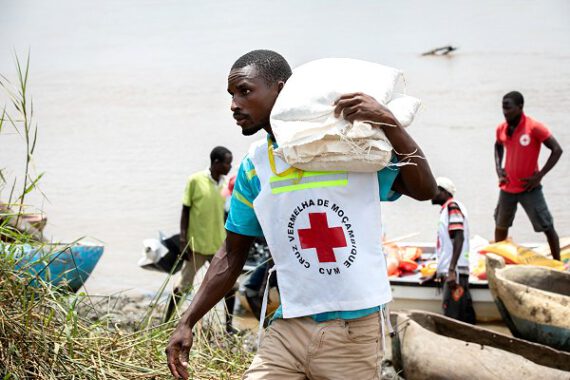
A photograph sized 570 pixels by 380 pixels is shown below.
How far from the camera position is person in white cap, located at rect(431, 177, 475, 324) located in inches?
230

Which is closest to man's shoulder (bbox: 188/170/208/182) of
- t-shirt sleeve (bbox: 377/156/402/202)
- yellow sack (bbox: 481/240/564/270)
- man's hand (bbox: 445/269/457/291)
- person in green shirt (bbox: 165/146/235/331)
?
person in green shirt (bbox: 165/146/235/331)

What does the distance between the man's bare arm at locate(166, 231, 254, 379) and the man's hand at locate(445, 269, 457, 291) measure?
144 inches

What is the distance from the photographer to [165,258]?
645 centimetres

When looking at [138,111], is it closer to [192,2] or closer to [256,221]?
[192,2]

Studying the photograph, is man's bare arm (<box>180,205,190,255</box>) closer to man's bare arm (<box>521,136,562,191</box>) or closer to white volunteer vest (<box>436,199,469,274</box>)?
white volunteer vest (<box>436,199,469,274</box>)

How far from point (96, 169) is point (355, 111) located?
11.4 meters

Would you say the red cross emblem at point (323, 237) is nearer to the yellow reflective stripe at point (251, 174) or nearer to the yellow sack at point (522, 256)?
the yellow reflective stripe at point (251, 174)

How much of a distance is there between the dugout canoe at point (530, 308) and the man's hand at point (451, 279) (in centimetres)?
40

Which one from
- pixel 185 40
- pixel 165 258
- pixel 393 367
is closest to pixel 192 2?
pixel 185 40

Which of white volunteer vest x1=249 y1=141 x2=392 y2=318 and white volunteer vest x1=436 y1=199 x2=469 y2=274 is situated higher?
white volunteer vest x1=249 y1=141 x2=392 y2=318

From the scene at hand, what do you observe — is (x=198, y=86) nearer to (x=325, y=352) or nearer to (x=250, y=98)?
(x=250, y=98)

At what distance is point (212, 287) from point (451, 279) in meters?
3.80

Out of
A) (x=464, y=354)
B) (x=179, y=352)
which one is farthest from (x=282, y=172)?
(x=464, y=354)

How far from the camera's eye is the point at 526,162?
7180 mm
